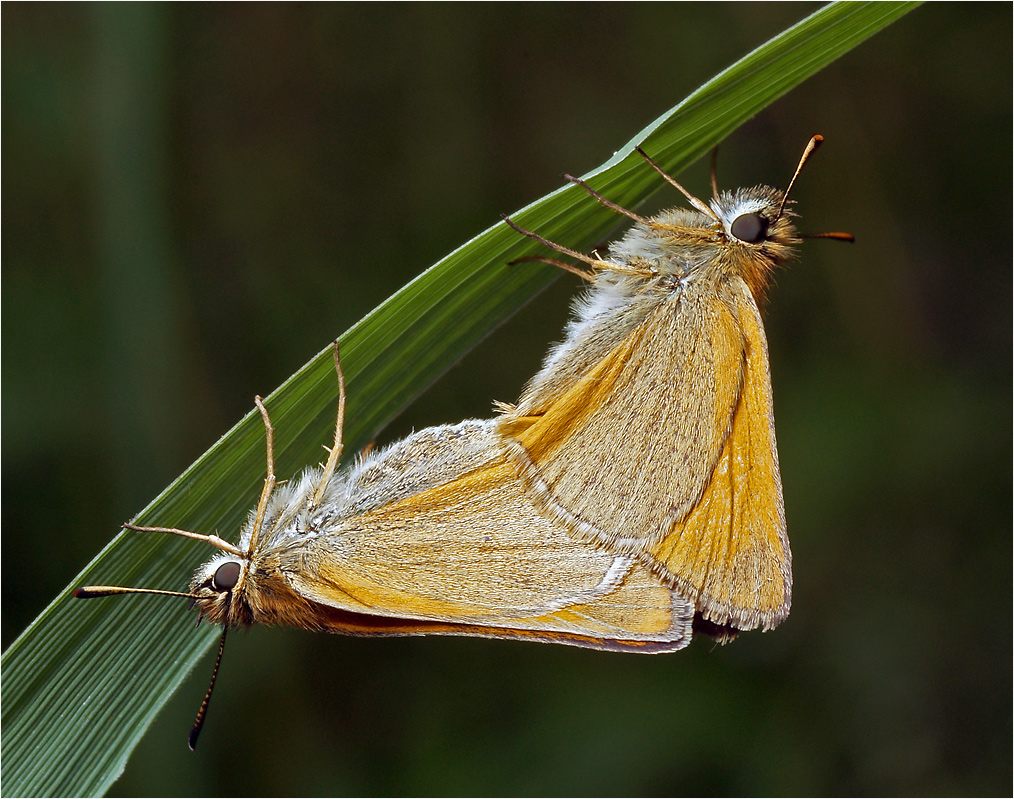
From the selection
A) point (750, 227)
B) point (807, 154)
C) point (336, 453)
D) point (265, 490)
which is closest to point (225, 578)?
point (265, 490)

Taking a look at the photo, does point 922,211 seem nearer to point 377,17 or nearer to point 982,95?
point 982,95

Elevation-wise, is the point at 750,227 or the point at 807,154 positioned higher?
the point at 807,154

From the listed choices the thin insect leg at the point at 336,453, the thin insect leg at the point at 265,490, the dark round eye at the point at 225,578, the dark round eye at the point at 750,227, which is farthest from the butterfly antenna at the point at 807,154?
the dark round eye at the point at 225,578

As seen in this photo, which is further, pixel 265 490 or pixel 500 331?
pixel 500 331

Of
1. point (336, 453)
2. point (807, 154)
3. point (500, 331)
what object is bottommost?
point (500, 331)

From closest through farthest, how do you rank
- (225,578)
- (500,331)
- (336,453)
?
(225,578) < (336,453) < (500,331)

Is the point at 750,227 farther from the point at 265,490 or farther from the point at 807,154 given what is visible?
the point at 265,490
